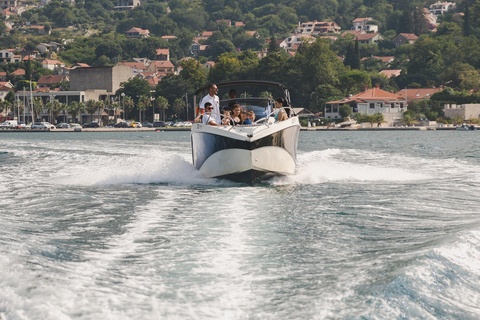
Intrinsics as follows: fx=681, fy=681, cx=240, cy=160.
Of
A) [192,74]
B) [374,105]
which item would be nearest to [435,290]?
[374,105]

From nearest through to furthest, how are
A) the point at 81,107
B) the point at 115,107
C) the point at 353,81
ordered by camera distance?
the point at 81,107
the point at 353,81
the point at 115,107

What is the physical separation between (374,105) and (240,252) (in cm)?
9423

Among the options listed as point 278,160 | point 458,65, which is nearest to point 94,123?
point 458,65

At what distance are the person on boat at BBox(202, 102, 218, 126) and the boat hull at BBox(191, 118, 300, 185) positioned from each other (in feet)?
0.85

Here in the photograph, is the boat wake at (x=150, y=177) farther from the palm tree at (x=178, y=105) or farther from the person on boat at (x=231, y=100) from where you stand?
the palm tree at (x=178, y=105)

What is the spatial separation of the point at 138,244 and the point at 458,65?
11483cm

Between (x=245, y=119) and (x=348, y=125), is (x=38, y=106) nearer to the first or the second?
(x=348, y=125)

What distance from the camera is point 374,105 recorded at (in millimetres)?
99688

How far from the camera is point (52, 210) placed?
11.5 meters

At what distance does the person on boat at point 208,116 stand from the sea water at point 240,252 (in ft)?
5.35

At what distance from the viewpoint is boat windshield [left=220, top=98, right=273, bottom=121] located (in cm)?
1697

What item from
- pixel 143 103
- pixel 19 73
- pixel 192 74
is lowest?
pixel 143 103

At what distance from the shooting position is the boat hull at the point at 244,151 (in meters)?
14.6

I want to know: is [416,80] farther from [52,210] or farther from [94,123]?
[52,210]
